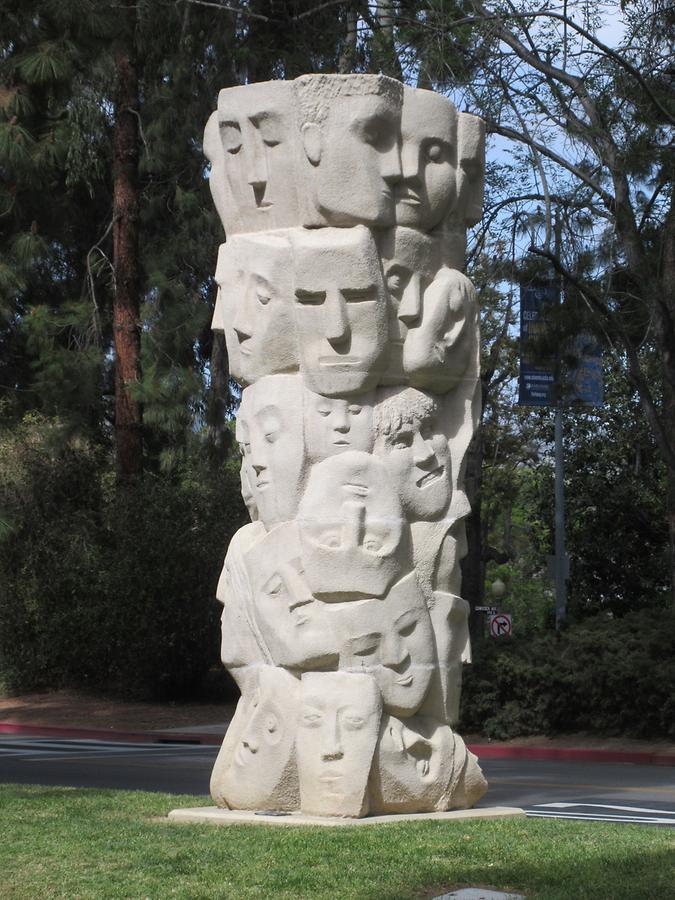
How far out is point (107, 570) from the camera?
26047 millimetres

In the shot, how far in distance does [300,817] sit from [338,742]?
520mm

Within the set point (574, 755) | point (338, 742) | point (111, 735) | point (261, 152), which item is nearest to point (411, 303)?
point (261, 152)

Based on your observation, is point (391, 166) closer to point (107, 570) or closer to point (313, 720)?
point (313, 720)

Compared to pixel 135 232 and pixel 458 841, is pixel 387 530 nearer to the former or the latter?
pixel 458 841

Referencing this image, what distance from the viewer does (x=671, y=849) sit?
7.79 metres

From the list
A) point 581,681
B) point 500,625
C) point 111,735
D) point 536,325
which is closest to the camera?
point 581,681

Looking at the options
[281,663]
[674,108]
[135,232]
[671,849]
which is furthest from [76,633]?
[671,849]

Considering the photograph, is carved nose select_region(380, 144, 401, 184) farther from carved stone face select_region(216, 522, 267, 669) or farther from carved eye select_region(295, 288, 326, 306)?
carved stone face select_region(216, 522, 267, 669)

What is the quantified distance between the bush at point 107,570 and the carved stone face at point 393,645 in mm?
16075

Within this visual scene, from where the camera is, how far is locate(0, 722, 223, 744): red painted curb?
21.7 m

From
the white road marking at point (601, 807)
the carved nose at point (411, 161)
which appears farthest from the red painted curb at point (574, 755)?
the carved nose at point (411, 161)

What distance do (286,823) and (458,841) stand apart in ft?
4.21

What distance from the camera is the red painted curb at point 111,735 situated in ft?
71.3

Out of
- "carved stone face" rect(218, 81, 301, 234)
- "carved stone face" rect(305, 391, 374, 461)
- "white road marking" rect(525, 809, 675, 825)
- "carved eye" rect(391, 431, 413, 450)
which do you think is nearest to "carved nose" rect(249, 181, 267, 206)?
"carved stone face" rect(218, 81, 301, 234)
